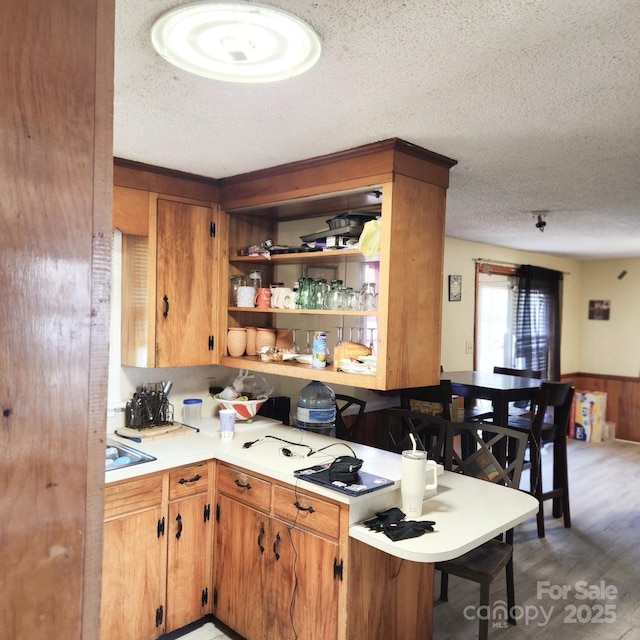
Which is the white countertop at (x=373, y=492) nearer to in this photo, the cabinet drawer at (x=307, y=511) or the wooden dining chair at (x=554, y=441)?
the cabinet drawer at (x=307, y=511)

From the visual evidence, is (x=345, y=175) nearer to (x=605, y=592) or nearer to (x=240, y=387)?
(x=240, y=387)

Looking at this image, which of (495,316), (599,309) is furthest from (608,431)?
(495,316)

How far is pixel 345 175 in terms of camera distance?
2318 mm

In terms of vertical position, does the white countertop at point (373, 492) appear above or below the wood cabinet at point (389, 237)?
below

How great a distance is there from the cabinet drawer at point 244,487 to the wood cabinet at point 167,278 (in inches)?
27.6

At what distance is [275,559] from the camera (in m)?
2.21

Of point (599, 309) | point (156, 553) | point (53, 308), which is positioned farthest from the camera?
point (599, 309)

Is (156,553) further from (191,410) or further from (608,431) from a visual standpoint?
(608,431)

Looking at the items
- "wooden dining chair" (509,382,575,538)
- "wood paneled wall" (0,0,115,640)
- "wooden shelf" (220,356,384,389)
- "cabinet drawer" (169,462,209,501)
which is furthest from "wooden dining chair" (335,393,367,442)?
"wood paneled wall" (0,0,115,640)

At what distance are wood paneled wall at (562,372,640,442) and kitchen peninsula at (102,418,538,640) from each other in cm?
534

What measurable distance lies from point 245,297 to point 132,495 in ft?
4.02

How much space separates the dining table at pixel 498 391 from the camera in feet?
11.9

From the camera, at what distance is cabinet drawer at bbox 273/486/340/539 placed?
197 cm

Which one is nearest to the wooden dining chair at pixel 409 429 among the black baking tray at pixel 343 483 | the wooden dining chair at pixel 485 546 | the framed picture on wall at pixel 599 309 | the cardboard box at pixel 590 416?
the wooden dining chair at pixel 485 546
